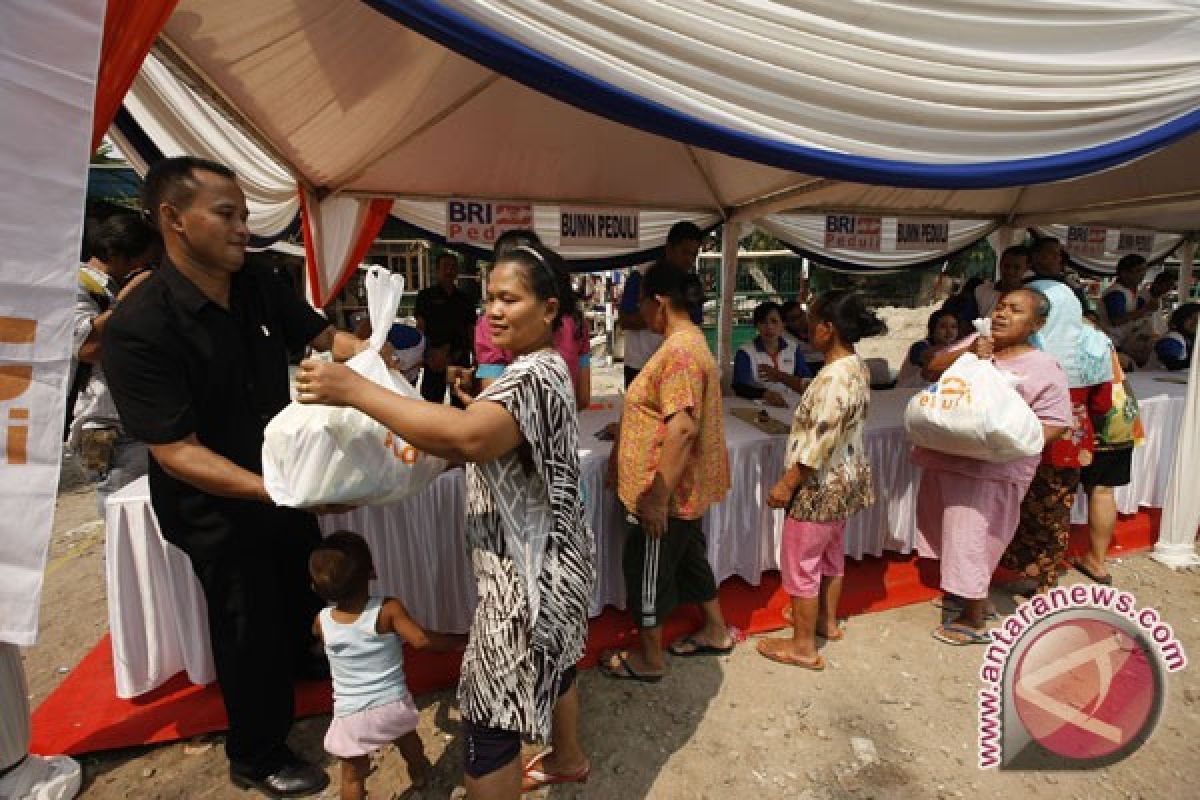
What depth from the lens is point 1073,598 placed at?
6.19ft

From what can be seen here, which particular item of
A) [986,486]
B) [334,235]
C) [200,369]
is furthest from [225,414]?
[334,235]

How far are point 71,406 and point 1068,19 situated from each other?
13.1ft

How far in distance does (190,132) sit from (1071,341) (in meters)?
4.80

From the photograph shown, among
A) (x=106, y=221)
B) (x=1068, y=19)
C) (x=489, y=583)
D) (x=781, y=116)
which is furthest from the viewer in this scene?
(x=106, y=221)

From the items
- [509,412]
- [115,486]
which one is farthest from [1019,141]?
[115,486]

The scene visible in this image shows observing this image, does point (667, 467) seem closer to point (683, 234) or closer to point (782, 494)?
point (782, 494)

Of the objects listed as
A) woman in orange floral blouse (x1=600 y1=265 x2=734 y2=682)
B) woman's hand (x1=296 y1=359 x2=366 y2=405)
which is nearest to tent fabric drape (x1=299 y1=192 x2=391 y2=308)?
woman in orange floral blouse (x1=600 y1=265 x2=734 y2=682)

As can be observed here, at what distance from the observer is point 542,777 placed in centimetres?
187

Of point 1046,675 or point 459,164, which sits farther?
point 459,164

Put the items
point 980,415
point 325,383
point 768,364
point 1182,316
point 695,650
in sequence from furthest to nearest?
point 1182,316, point 768,364, point 695,650, point 980,415, point 325,383

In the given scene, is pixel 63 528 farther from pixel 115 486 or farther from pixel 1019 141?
pixel 1019 141

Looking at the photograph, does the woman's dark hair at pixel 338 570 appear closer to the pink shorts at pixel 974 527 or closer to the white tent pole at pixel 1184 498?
the pink shorts at pixel 974 527

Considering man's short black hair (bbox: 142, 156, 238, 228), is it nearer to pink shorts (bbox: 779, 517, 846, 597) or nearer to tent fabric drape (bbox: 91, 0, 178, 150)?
tent fabric drape (bbox: 91, 0, 178, 150)

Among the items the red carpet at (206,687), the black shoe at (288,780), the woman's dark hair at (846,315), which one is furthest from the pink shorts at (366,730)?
the woman's dark hair at (846,315)
